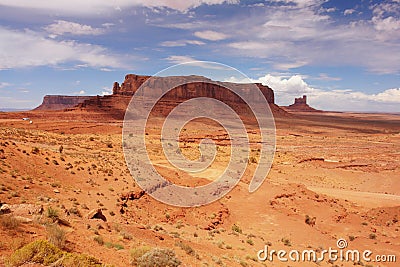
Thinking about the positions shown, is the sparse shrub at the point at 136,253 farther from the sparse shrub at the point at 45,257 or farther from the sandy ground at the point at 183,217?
the sparse shrub at the point at 45,257

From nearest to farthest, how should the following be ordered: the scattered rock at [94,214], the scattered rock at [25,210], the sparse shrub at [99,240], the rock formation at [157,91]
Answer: the sparse shrub at [99,240] < the scattered rock at [25,210] < the scattered rock at [94,214] < the rock formation at [157,91]

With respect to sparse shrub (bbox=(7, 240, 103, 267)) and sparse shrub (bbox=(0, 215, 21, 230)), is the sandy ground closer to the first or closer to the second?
sparse shrub (bbox=(0, 215, 21, 230))

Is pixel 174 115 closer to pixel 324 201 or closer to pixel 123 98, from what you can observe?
pixel 123 98

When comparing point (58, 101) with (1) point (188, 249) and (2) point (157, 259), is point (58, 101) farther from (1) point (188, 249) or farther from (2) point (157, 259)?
(2) point (157, 259)

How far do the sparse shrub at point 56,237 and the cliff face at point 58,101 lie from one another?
562 feet

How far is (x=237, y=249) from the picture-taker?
34.6 ft

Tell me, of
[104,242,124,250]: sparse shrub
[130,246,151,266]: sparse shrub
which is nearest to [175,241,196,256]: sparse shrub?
[130,246,151,266]: sparse shrub

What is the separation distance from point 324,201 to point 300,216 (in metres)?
3.72

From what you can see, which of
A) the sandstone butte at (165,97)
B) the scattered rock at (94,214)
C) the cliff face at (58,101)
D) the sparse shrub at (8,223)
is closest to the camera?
the sparse shrub at (8,223)

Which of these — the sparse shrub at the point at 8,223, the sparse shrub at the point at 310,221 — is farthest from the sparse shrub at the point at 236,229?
the sparse shrub at the point at 8,223

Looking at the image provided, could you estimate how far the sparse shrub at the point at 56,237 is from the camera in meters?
5.98

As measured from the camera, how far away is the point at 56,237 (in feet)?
20.1

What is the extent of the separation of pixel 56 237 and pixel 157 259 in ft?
6.91

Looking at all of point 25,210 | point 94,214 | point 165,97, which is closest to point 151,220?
point 94,214
